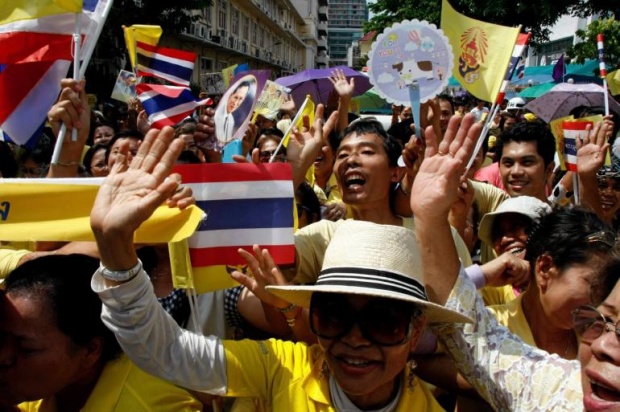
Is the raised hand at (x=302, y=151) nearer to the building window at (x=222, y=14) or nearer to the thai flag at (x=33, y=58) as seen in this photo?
the thai flag at (x=33, y=58)

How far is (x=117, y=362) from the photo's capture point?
1833 millimetres

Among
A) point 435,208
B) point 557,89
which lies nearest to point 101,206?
point 435,208

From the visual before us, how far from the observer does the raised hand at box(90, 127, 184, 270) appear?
5.03ft

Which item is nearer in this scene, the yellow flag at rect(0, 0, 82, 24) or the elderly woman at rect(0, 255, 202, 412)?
the elderly woman at rect(0, 255, 202, 412)

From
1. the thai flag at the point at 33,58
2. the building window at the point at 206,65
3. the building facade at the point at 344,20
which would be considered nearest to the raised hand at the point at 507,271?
the thai flag at the point at 33,58

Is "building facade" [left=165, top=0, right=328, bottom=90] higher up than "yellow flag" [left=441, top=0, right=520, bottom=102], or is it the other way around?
"building facade" [left=165, top=0, right=328, bottom=90]

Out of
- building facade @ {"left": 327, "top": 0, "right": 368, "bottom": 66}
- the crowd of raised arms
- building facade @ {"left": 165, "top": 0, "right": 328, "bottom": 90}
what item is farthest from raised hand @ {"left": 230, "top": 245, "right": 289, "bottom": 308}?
building facade @ {"left": 327, "top": 0, "right": 368, "bottom": 66}

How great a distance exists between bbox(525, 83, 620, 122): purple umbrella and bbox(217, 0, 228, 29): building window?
92.6 ft

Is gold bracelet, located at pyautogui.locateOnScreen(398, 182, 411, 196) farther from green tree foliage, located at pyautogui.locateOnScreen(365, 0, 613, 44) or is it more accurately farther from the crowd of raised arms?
green tree foliage, located at pyautogui.locateOnScreen(365, 0, 613, 44)

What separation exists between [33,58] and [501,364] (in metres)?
2.50

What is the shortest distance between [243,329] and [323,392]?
0.72 meters

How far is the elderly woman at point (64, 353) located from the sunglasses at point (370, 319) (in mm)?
539

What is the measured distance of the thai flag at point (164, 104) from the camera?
4398mm

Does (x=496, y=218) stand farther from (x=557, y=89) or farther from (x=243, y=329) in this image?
(x=557, y=89)
